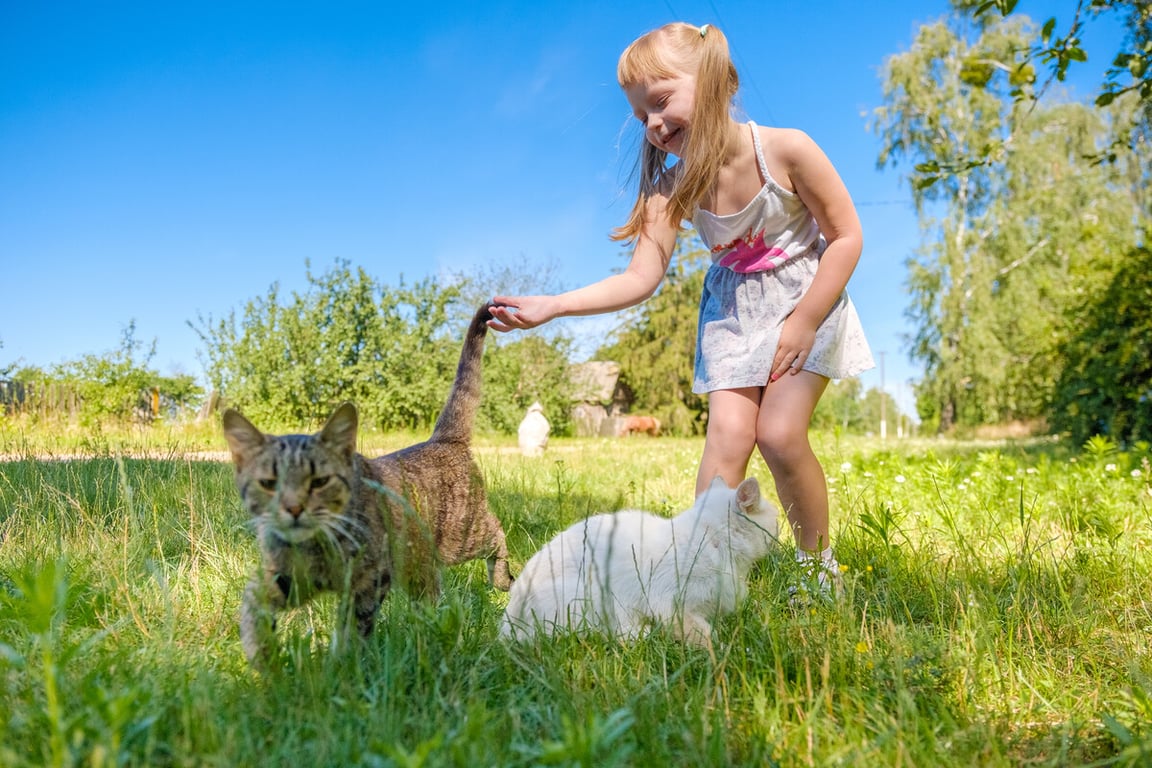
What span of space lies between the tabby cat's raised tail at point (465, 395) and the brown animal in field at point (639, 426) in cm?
1946

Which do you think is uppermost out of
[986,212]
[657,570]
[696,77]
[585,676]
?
[986,212]

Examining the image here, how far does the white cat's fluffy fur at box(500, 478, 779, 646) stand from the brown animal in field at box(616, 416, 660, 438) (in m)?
20.0

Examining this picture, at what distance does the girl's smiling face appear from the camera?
113 inches

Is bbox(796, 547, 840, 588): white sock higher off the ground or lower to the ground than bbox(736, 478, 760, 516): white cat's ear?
lower

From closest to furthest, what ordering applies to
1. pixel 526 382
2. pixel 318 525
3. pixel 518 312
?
pixel 318 525 → pixel 518 312 → pixel 526 382

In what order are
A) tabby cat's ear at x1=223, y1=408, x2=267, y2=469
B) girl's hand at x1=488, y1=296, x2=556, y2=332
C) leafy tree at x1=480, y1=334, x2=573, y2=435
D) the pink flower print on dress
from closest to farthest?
1. tabby cat's ear at x1=223, y1=408, x2=267, y2=469
2. girl's hand at x1=488, y1=296, x2=556, y2=332
3. the pink flower print on dress
4. leafy tree at x1=480, y1=334, x2=573, y2=435

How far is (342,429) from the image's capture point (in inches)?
80.9

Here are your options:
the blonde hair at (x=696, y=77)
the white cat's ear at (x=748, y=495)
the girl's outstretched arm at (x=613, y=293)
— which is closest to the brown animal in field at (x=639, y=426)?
the girl's outstretched arm at (x=613, y=293)

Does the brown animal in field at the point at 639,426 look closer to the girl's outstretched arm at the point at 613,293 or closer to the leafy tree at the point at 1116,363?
the leafy tree at the point at 1116,363

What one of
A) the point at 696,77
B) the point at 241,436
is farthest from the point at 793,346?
the point at 241,436

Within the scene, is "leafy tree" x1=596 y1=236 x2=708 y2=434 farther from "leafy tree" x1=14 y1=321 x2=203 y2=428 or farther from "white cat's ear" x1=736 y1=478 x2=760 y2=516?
"white cat's ear" x1=736 y1=478 x2=760 y2=516

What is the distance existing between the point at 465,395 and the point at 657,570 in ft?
3.99

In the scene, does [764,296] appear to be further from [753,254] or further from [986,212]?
[986,212]

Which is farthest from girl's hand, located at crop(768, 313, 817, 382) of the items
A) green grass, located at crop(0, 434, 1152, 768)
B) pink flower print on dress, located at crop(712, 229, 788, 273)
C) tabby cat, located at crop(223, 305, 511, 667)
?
tabby cat, located at crop(223, 305, 511, 667)
